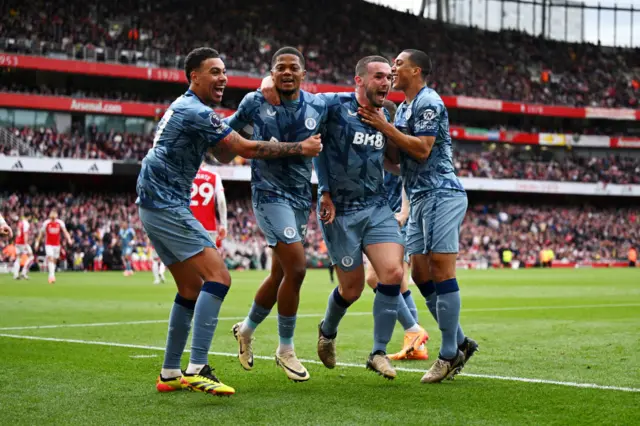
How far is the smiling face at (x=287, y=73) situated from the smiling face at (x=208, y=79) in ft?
2.08

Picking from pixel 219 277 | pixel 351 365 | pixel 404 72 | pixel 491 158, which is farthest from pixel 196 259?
pixel 491 158

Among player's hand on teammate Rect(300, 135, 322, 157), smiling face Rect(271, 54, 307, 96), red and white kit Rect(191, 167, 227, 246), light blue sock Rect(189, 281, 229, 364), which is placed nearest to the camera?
light blue sock Rect(189, 281, 229, 364)

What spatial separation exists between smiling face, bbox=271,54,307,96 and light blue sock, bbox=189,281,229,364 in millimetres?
1718

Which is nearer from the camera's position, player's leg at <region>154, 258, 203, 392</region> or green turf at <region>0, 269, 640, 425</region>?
green turf at <region>0, 269, 640, 425</region>

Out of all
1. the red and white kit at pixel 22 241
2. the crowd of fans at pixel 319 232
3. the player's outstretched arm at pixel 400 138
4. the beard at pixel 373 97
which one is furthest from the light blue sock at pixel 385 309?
the crowd of fans at pixel 319 232

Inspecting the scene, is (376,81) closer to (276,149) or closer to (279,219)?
(276,149)

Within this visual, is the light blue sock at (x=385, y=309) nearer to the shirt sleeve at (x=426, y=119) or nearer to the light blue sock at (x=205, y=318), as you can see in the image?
the shirt sleeve at (x=426, y=119)

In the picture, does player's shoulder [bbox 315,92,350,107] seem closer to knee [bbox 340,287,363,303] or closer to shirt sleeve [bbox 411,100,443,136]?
shirt sleeve [bbox 411,100,443,136]

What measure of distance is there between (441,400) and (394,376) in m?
0.78

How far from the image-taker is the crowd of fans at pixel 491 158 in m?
46.5

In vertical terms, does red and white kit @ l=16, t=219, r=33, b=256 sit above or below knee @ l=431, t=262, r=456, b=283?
below

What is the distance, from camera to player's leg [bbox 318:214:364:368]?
7.24 meters

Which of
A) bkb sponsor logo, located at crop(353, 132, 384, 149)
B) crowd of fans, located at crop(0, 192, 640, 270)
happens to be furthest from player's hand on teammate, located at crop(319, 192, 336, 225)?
crowd of fans, located at crop(0, 192, 640, 270)

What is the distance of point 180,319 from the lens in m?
6.45
